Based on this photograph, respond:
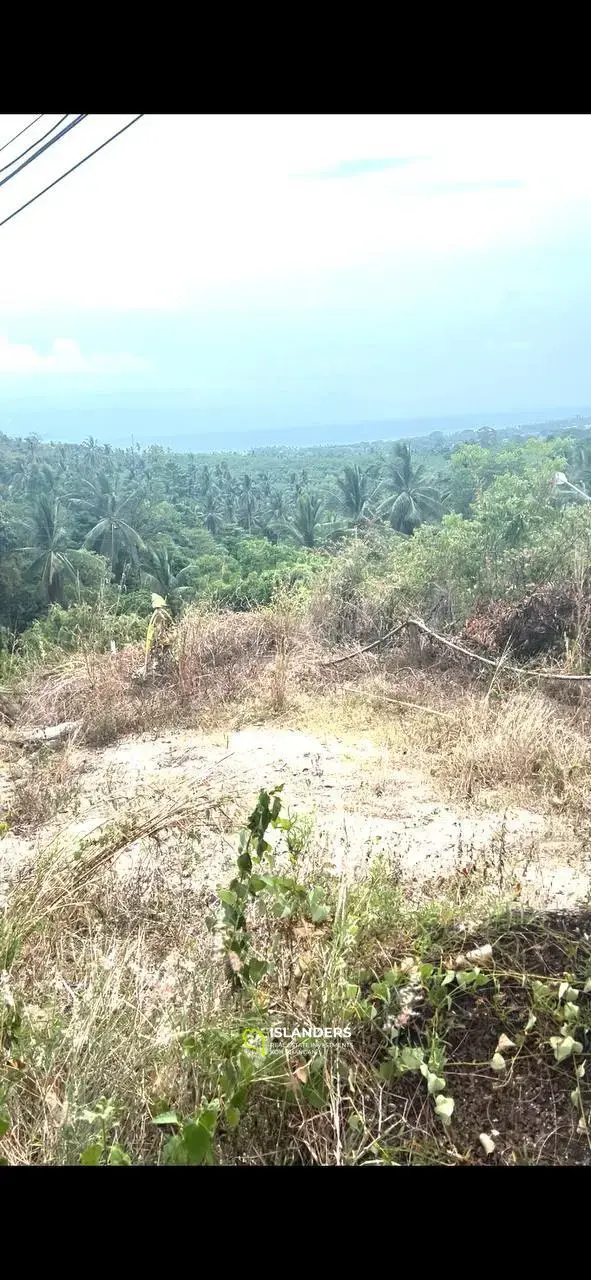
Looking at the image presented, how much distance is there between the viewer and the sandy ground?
7.17ft

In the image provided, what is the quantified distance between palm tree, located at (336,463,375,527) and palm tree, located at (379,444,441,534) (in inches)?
2.2

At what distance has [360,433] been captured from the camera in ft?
8.24

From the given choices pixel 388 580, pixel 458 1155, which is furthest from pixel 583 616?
pixel 458 1155

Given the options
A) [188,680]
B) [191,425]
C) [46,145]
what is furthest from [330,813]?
[46,145]

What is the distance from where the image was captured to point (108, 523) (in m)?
2.50

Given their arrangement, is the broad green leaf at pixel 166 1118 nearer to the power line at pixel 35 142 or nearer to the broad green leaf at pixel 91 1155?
the broad green leaf at pixel 91 1155

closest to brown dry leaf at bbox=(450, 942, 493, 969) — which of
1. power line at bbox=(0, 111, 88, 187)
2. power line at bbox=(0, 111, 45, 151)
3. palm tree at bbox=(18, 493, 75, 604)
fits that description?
palm tree at bbox=(18, 493, 75, 604)

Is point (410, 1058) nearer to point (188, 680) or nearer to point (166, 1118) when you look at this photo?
point (166, 1118)

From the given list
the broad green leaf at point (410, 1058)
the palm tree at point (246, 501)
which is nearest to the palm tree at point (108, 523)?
the palm tree at point (246, 501)

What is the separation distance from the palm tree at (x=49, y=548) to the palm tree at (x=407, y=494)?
1.01m

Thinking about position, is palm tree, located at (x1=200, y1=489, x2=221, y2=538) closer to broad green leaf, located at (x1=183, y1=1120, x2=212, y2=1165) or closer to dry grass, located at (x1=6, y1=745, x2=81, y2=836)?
dry grass, located at (x1=6, y1=745, x2=81, y2=836)

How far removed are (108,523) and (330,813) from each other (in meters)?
1.07
